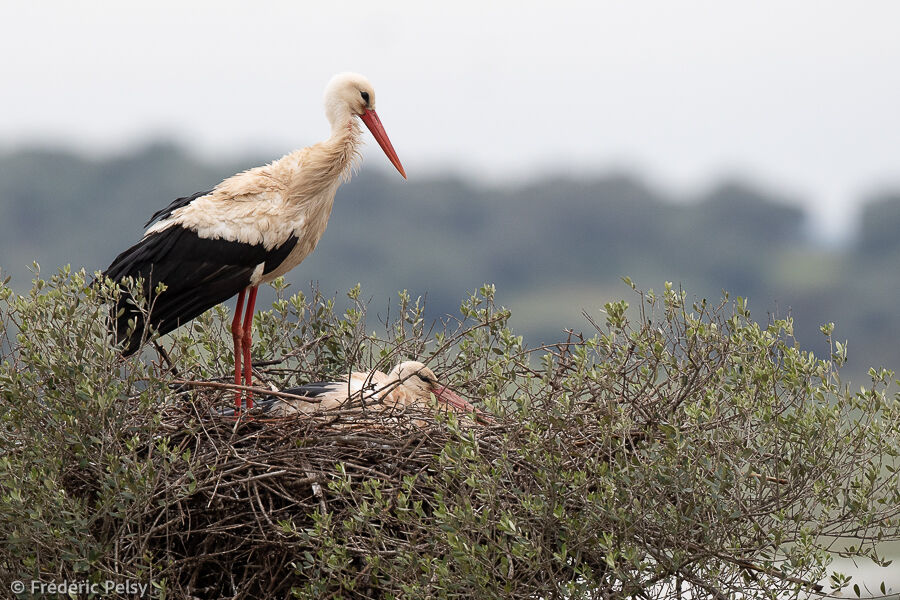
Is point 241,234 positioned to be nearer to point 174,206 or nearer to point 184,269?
point 184,269

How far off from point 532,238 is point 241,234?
6716cm

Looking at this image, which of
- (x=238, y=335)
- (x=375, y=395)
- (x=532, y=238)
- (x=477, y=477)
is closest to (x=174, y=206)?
(x=238, y=335)

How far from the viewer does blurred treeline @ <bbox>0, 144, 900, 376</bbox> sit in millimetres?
61062

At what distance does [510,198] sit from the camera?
79875 millimetres

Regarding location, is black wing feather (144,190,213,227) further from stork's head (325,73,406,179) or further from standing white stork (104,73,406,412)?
stork's head (325,73,406,179)

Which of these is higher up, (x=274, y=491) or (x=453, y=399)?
(x=453, y=399)

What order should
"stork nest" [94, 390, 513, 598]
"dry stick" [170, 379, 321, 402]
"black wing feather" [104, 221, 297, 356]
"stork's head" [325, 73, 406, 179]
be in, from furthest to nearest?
1. "stork's head" [325, 73, 406, 179]
2. "black wing feather" [104, 221, 297, 356]
3. "dry stick" [170, 379, 321, 402]
4. "stork nest" [94, 390, 513, 598]

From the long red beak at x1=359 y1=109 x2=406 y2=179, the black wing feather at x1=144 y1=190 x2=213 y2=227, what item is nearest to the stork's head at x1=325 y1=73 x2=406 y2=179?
the long red beak at x1=359 y1=109 x2=406 y2=179

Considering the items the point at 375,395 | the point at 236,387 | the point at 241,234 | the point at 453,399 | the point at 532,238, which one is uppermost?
→ the point at 532,238

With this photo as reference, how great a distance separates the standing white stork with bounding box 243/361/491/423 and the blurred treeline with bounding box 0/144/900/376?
45.9 metres

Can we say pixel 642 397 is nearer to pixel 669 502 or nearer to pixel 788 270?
pixel 669 502

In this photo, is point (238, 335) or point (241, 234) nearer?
point (241, 234)

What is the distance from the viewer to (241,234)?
5.74 metres

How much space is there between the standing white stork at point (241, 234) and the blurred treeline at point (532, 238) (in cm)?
4563
